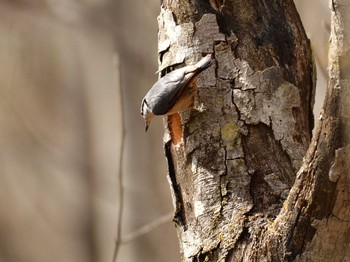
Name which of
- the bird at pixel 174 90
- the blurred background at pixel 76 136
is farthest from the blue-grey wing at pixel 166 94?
the blurred background at pixel 76 136

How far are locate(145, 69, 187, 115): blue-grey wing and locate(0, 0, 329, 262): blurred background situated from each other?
11.0 feet

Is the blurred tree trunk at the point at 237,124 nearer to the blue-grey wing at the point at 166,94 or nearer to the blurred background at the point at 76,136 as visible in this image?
the blue-grey wing at the point at 166,94

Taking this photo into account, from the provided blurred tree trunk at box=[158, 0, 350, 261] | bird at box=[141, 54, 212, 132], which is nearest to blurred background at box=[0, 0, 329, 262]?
blurred tree trunk at box=[158, 0, 350, 261]

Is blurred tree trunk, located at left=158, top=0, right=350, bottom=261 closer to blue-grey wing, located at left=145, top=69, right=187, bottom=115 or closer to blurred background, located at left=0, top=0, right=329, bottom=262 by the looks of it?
blue-grey wing, located at left=145, top=69, right=187, bottom=115

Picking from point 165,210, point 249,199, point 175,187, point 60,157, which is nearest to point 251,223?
point 249,199

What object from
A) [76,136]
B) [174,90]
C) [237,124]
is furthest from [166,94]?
[76,136]

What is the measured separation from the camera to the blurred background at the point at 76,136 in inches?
198

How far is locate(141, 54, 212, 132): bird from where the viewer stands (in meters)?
1.40

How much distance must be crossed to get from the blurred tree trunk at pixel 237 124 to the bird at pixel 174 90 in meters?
0.06

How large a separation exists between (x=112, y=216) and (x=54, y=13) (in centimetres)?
170

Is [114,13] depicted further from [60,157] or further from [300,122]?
[300,122]

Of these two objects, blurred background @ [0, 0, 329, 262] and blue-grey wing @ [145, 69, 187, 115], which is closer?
blue-grey wing @ [145, 69, 187, 115]

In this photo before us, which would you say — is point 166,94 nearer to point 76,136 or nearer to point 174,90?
point 174,90

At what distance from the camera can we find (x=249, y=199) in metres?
1.40
